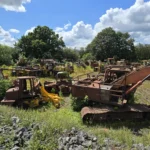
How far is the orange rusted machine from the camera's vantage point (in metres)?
8.96

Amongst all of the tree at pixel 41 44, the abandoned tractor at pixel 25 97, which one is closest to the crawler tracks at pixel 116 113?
the abandoned tractor at pixel 25 97

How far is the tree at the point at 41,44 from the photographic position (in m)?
48.3

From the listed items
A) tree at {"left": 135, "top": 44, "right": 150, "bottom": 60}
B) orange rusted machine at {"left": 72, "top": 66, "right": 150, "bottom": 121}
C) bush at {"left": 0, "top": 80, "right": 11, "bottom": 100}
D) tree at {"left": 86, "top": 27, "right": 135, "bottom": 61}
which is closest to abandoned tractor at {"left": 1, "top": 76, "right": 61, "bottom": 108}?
bush at {"left": 0, "top": 80, "right": 11, "bottom": 100}

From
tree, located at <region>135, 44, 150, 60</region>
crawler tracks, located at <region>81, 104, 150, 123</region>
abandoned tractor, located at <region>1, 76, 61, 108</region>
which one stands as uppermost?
tree, located at <region>135, 44, 150, 60</region>

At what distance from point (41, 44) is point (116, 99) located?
40956mm

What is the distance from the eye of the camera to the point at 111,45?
53.0 m

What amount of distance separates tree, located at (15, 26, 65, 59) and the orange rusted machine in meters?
38.4

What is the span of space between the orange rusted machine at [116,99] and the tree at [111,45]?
1691 inches

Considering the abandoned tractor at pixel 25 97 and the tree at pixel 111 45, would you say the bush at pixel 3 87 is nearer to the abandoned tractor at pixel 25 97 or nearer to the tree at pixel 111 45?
the abandoned tractor at pixel 25 97

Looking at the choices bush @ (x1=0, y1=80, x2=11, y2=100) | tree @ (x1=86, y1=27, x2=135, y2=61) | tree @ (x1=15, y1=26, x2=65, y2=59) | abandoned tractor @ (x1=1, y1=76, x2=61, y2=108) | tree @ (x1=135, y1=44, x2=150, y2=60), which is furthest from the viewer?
tree @ (x1=135, y1=44, x2=150, y2=60)

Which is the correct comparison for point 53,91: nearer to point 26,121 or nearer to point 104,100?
point 104,100

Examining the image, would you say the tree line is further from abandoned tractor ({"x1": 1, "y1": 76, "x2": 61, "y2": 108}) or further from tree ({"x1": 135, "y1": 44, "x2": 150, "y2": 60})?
abandoned tractor ({"x1": 1, "y1": 76, "x2": 61, "y2": 108})

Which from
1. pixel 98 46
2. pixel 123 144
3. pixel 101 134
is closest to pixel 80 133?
pixel 101 134

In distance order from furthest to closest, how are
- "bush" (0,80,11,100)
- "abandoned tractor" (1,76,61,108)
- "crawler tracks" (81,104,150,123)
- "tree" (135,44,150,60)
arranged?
Answer: 1. "tree" (135,44,150,60)
2. "bush" (0,80,11,100)
3. "abandoned tractor" (1,76,61,108)
4. "crawler tracks" (81,104,150,123)
